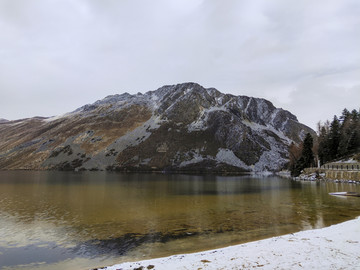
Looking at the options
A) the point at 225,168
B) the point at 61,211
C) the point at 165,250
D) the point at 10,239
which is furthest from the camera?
the point at 225,168

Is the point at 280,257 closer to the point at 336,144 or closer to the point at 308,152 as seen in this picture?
the point at 336,144

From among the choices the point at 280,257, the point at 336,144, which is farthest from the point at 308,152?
the point at 280,257

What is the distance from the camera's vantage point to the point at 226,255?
13.9 m

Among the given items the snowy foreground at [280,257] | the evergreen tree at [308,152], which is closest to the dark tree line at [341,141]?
the evergreen tree at [308,152]

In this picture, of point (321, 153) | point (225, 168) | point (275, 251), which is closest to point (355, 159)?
point (321, 153)

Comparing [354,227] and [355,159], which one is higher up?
[355,159]

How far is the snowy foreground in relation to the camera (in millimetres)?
12000

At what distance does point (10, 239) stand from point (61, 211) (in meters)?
11.4

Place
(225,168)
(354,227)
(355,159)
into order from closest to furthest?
1. (354,227)
2. (355,159)
3. (225,168)

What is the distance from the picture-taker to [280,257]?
42.9 ft

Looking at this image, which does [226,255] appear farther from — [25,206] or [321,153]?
[321,153]

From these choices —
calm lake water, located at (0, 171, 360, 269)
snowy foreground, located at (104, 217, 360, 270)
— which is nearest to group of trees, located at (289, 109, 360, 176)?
calm lake water, located at (0, 171, 360, 269)

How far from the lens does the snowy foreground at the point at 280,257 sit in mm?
12000

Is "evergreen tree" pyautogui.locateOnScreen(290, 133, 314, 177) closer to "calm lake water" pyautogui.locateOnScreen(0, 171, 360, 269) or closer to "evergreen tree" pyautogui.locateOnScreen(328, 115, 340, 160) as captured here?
"evergreen tree" pyautogui.locateOnScreen(328, 115, 340, 160)
